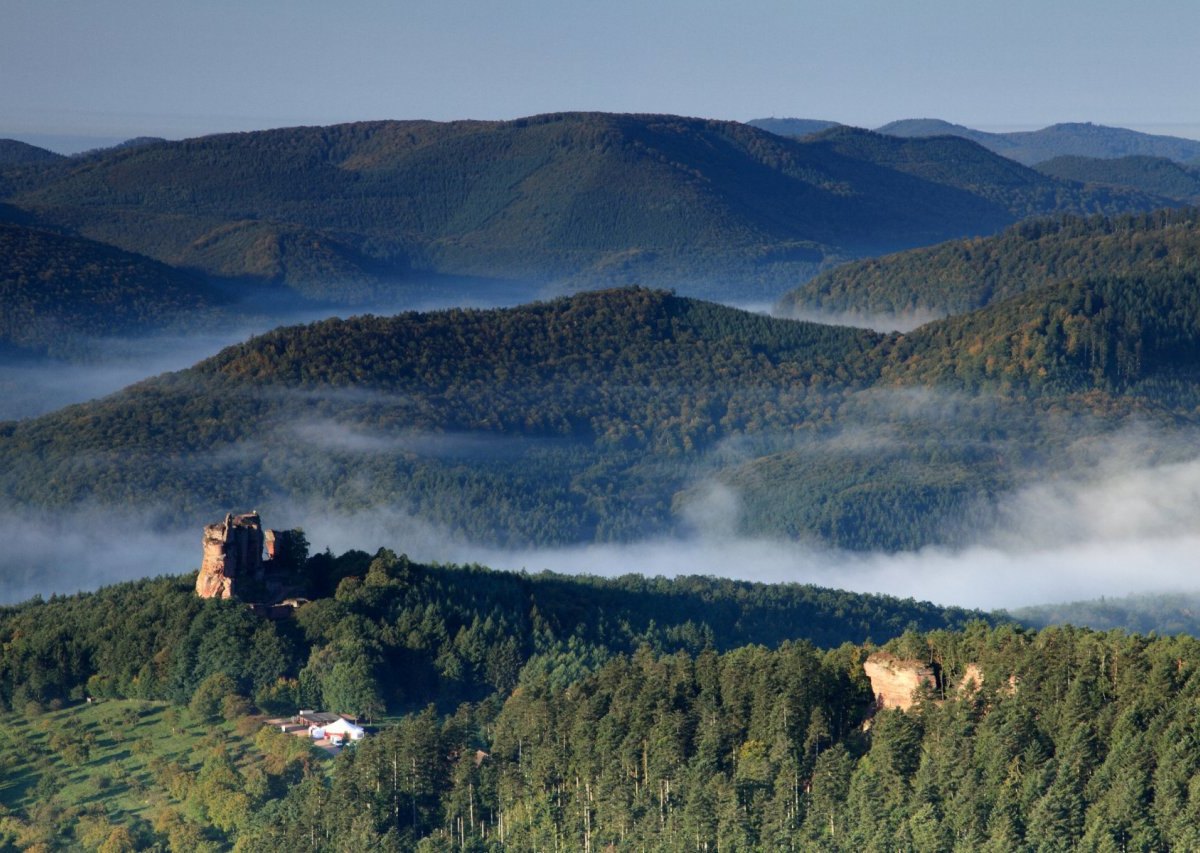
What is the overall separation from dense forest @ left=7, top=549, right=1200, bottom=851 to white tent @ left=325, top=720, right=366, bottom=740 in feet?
1.98

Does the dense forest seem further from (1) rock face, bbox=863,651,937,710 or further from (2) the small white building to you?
(2) the small white building

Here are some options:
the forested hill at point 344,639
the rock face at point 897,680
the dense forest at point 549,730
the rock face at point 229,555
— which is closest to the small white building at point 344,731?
the dense forest at point 549,730

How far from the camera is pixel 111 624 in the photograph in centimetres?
11112

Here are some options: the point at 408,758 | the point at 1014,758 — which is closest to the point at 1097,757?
the point at 1014,758

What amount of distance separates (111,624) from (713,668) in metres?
31.3

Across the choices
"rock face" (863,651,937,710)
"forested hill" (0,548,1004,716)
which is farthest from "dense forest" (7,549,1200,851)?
"rock face" (863,651,937,710)

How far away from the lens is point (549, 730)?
300 feet

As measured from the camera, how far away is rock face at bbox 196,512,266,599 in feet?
362

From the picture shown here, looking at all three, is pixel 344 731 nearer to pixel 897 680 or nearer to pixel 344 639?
pixel 344 639

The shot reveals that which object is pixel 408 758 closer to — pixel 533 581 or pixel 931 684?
pixel 931 684

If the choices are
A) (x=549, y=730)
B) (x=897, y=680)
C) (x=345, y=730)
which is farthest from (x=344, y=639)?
(x=897, y=680)

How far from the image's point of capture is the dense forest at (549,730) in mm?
77438

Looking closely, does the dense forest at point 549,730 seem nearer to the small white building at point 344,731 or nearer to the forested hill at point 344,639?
the forested hill at point 344,639

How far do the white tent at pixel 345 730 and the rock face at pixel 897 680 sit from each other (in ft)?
66.8
